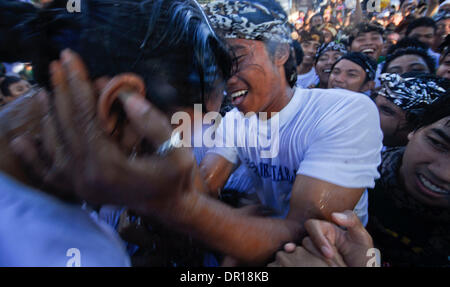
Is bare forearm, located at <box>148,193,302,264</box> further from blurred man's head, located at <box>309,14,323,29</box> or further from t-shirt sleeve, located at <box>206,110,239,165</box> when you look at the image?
blurred man's head, located at <box>309,14,323,29</box>

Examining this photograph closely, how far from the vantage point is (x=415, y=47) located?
74.2 inches

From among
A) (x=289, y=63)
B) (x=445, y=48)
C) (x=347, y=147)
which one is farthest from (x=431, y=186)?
(x=445, y=48)

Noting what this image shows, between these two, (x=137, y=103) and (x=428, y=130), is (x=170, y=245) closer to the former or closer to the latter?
(x=137, y=103)

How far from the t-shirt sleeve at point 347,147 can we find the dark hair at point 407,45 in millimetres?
1302

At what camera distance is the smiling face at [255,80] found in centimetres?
107

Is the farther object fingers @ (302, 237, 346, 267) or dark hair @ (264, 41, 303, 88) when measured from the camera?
dark hair @ (264, 41, 303, 88)

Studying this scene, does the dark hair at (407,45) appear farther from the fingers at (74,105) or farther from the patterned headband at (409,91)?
the fingers at (74,105)

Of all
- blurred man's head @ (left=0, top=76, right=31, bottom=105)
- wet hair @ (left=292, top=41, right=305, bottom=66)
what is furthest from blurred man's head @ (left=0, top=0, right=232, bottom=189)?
wet hair @ (left=292, top=41, right=305, bottom=66)

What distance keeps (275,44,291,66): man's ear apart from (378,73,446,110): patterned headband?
2.15 feet

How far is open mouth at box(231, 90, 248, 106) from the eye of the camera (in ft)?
3.79

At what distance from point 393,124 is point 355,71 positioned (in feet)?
1.30

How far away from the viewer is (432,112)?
1125 millimetres

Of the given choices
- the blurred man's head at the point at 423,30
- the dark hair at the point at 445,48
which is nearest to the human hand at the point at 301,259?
the dark hair at the point at 445,48

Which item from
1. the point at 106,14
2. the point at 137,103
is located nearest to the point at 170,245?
the point at 137,103
